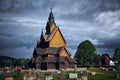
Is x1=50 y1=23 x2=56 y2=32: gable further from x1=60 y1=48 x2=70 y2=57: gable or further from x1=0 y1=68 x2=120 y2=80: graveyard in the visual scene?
x1=0 y1=68 x2=120 y2=80: graveyard

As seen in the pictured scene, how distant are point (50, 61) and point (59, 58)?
7.79 feet

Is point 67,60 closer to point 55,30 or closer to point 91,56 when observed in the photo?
point 55,30

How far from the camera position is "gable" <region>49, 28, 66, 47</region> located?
6638 centimetres

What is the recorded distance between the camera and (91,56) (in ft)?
265

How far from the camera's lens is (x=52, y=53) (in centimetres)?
6219

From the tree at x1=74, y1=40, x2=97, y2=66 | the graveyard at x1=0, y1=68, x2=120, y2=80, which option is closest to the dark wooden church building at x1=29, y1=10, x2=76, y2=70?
the tree at x1=74, y1=40, x2=97, y2=66

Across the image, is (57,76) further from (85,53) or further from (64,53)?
(85,53)

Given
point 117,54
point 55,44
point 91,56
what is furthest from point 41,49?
point 117,54

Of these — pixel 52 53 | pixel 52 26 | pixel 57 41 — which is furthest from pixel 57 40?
pixel 52 53

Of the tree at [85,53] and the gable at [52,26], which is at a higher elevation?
the gable at [52,26]

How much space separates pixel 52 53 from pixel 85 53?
20.4m

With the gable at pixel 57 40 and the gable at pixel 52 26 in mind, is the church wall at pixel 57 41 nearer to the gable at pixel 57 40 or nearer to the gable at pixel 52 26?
the gable at pixel 57 40

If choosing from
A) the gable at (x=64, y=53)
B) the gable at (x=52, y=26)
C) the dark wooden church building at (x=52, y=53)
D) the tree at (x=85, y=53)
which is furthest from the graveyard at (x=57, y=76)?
the tree at (x=85, y=53)

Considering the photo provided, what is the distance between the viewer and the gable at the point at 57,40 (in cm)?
6638
